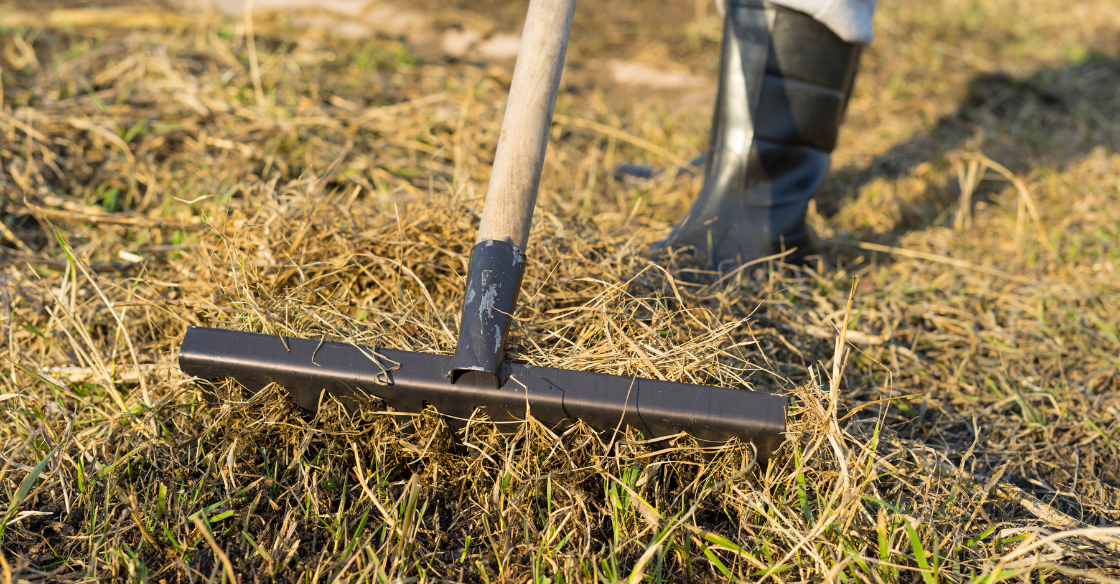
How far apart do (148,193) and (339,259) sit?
0.86 metres

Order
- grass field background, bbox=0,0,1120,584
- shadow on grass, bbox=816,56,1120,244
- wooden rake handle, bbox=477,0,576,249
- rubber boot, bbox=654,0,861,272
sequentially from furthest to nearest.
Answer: shadow on grass, bbox=816,56,1120,244, rubber boot, bbox=654,0,861,272, wooden rake handle, bbox=477,0,576,249, grass field background, bbox=0,0,1120,584

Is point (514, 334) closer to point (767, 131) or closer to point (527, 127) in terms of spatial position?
point (527, 127)

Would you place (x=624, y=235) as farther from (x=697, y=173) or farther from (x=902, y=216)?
(x=902, y=216)

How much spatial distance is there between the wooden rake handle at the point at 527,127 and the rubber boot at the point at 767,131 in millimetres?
596

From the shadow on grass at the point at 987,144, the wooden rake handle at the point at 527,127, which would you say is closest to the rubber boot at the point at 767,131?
the shadow on grass at the point at 987,144

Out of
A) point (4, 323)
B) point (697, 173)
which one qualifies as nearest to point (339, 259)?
point (4, 323)

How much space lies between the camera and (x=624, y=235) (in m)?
1.63

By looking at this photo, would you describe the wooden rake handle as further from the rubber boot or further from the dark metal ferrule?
the rubber boot

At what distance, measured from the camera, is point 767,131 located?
1.75 m

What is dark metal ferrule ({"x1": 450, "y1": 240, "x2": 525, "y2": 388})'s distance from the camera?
100 centimetres

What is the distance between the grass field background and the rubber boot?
0.13m

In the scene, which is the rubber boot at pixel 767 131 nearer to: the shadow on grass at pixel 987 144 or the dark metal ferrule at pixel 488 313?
the shadow on grass at pixel 987 144

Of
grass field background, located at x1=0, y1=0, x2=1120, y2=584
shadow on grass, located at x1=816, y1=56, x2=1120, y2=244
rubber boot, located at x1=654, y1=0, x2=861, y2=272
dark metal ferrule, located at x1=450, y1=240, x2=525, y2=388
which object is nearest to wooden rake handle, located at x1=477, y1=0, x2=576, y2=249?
dark metal ferrule, located at x1=450, y1=240, x2=525, y2=388

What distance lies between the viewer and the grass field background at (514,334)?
38.4 inches
